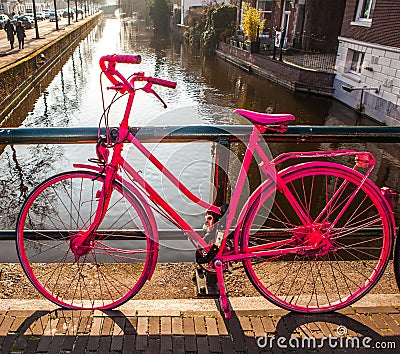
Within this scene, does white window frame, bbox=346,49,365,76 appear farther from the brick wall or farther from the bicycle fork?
the bicycle fork

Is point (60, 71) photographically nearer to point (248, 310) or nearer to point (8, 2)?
point (248, 310)

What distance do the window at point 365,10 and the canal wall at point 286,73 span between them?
2689 mm

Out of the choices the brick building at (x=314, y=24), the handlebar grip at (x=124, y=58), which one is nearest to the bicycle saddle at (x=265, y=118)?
the handlebar grip at (x=124, y=58)

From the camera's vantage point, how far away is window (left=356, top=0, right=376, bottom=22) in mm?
17906

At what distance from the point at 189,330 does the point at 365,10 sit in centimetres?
1930

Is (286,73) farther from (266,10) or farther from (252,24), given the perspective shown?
(266,10)

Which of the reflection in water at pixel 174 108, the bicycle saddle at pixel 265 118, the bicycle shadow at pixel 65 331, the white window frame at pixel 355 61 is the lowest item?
the reflection in water at pixel 174 108

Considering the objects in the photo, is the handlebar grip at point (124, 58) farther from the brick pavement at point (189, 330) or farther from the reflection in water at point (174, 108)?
the brick pavement at point (189, 330)

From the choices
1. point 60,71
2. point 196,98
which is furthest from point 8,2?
point 196,98

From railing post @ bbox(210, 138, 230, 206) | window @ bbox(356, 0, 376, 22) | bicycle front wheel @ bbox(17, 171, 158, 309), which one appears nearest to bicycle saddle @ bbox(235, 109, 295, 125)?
railing post @ bbox(210, 138, 230, 206)

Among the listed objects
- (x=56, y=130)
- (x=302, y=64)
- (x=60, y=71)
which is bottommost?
(x=60, y=71)

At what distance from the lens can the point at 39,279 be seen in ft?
9.18

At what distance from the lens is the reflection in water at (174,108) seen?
28.3 ft

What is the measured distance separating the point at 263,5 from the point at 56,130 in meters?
35.3
